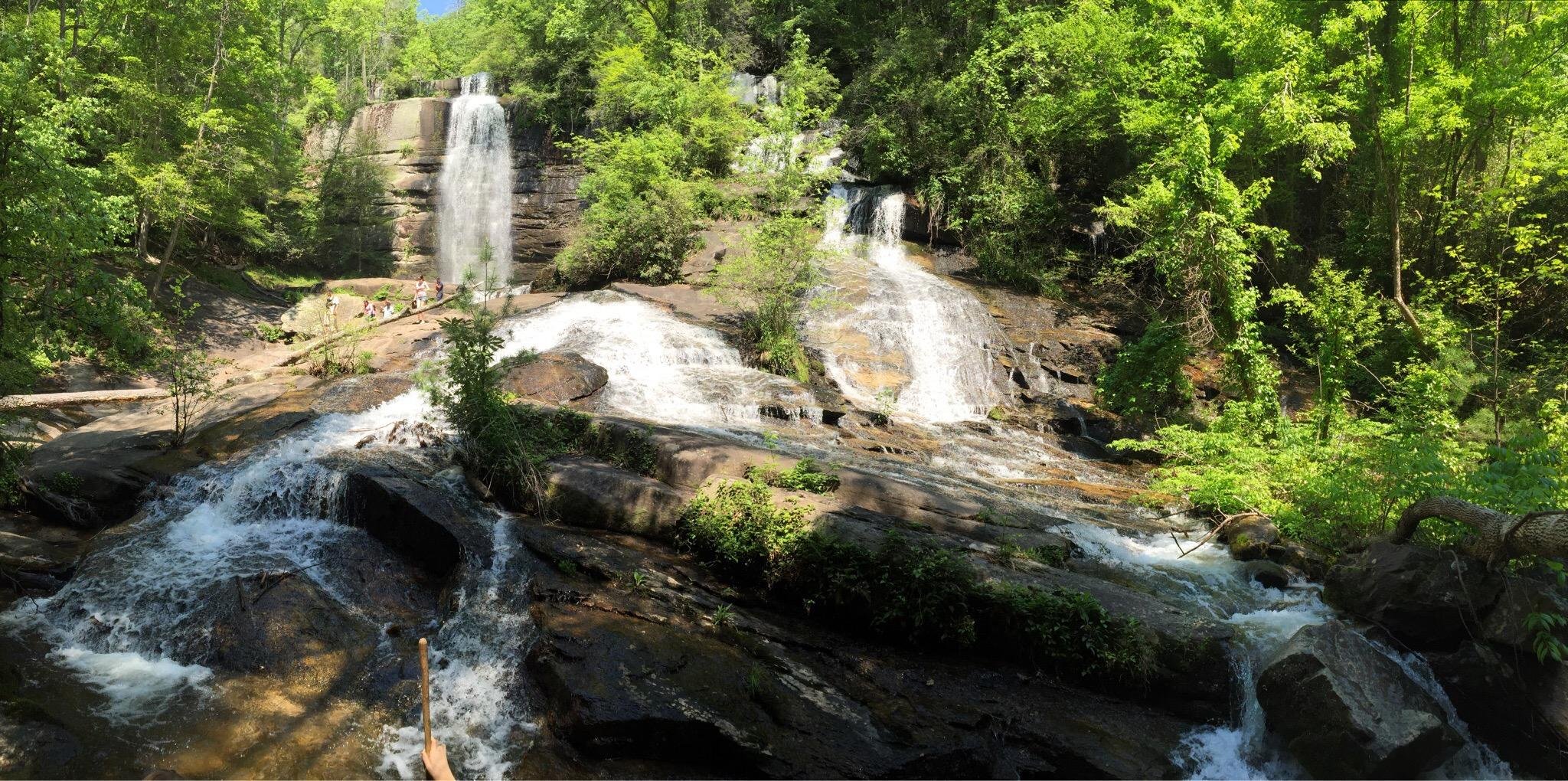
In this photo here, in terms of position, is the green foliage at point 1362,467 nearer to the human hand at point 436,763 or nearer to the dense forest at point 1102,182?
the dense forest at point 1102,182

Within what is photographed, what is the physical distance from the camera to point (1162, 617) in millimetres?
6125

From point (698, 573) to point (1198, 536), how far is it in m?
6.54

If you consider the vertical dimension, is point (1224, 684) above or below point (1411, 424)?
below

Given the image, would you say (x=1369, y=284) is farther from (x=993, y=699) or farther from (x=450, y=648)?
(x=450, y=648)

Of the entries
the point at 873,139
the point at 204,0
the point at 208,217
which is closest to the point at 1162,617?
the point at 873,139

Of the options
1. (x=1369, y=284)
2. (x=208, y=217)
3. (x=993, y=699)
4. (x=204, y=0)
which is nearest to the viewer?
(x=993, y=699)

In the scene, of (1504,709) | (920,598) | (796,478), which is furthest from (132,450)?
(1504,709)

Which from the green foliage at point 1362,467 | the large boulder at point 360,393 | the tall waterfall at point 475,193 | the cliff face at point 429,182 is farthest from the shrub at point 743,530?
the tall waterfall at point 475,193

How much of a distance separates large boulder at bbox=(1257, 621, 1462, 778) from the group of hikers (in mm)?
21898

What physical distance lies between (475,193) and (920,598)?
28.7 m

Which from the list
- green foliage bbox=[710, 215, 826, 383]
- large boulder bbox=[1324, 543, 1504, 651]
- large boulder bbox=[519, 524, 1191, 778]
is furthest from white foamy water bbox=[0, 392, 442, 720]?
large boulder bbox=[1324, 543, 1504, 651]

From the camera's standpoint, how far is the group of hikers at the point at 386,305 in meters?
22.2

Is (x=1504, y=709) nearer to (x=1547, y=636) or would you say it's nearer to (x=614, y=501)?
(x=1547, y=636)

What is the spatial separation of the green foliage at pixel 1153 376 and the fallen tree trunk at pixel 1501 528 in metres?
8.26
